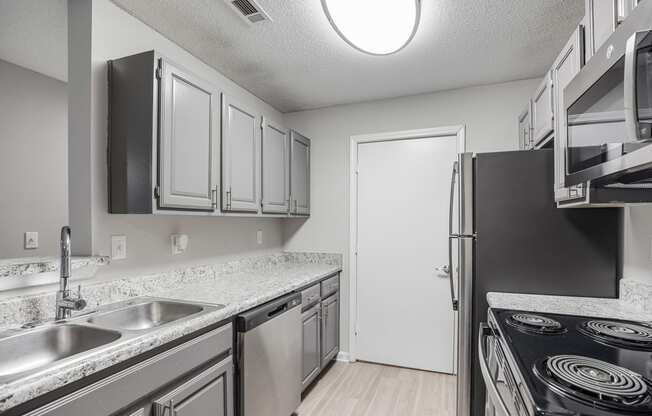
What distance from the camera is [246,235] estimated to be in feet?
9.36

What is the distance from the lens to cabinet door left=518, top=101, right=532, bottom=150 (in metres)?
2.22

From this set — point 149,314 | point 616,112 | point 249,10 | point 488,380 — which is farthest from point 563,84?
point 149,314

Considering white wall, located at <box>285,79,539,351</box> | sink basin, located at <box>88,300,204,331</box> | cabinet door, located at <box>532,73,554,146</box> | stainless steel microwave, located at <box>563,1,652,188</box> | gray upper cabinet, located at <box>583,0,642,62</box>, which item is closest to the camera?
stainless steel microwave, located at <box>563,1,652,188</box>

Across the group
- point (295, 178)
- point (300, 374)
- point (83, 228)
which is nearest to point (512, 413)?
point (300, 374)

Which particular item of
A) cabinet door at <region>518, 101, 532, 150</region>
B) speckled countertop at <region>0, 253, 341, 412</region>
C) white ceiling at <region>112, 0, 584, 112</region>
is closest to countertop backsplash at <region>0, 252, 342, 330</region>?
speckled countertop at <region>0, 253, 341, 412</region>

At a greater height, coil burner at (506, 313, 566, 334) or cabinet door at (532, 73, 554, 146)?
cabinet door at (532, 73, 554, 146)

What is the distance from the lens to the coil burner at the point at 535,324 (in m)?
1.26

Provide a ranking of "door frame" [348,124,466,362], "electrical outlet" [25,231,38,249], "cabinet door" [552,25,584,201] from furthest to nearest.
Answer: "door frame" [348,124,466,362]
"electrical outlet" [25,231,38,249]
"cabinet door" [552,25,584,201]

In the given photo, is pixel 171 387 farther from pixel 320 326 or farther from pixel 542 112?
pixel 542 112

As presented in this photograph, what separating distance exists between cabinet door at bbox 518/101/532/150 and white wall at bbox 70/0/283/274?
2.22 meters

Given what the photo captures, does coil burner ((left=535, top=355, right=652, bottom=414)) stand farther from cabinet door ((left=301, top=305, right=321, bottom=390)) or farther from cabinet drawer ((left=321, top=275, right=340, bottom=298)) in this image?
cabinet drawer ((left=321, top=275, right=340, bottom=298))

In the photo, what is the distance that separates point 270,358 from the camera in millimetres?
1843

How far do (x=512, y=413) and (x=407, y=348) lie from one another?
2.10 m

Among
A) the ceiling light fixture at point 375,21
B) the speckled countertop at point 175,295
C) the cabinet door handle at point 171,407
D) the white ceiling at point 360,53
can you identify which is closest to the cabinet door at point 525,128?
the white ceiling at point 360,53
